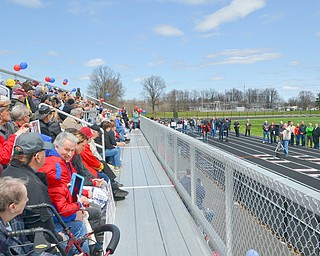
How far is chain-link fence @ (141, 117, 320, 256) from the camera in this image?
1647mm

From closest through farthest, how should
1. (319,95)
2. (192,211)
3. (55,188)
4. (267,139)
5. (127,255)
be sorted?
(55,188)
(127,255)
(192,211)
(267,139)
(319,95)

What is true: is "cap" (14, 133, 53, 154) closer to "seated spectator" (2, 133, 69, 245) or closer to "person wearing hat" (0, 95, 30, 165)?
"seated spectator" (2, 133, 69, 245)

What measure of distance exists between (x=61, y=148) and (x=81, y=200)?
0.61m

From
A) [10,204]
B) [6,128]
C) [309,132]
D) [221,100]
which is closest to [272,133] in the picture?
[309,132]

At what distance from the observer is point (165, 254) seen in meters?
3.34

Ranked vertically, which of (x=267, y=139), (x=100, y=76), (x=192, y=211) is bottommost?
(x=267, y=139)

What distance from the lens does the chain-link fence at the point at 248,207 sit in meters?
1.65

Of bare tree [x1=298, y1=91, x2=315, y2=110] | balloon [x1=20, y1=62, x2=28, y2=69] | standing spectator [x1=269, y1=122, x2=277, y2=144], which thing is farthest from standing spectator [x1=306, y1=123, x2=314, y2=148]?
bare tree [x1=298, y1=91, x2=315, y2=110]

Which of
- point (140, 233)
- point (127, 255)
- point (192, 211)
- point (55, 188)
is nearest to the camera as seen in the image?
point (55, 188)

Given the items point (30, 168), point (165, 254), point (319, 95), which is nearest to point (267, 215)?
point (165, 254)

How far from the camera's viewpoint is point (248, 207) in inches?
94.2

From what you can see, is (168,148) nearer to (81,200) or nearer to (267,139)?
(81,200)

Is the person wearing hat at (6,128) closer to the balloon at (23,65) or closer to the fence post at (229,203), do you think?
the fence post at (229,203)

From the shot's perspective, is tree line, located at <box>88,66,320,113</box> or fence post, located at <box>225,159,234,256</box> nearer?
fence post, located at <box>225,159,234,256</box>
